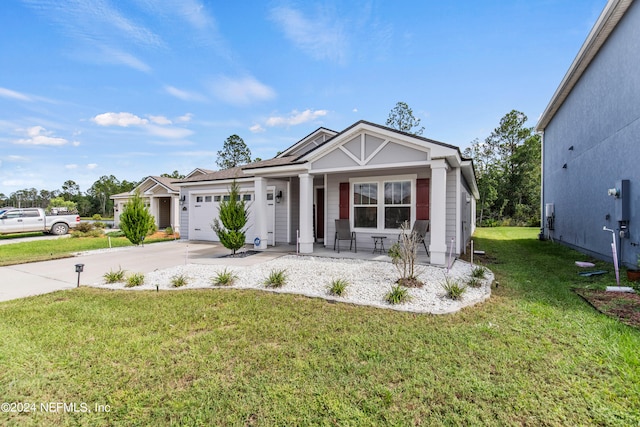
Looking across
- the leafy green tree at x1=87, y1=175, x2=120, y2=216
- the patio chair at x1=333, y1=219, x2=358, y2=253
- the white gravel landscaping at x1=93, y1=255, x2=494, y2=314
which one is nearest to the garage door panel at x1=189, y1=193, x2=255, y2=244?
the white gravel landscaping at x1=93, y1=255, x2=494, y2=314

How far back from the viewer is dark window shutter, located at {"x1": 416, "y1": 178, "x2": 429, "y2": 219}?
8.84 metres

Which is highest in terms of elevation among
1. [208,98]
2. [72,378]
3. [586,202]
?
[208,98]

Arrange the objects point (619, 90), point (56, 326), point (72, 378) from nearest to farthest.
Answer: point (72, 378) < point (56, 326) < point (619, 90)

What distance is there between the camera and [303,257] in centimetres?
886

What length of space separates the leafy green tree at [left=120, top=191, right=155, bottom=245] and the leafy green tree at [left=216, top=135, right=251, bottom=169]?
1019 inches

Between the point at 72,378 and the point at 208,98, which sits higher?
the point at 208,98

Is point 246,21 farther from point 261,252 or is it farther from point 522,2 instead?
point 522,2

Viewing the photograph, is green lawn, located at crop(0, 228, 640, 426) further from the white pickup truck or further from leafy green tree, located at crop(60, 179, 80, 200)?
leafy green tree, located at crop(60, 179, 80, 200)

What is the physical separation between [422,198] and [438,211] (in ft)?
5.32

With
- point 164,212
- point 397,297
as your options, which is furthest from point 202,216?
point 164,212

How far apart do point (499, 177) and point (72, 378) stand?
36.0 metres

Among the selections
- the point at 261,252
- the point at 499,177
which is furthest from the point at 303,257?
the point at 499,177

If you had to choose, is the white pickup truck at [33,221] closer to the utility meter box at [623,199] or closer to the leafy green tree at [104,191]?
the utility meter box at [623,199]

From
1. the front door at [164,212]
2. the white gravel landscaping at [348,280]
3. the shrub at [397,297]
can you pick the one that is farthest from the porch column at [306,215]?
the front door at [164,212]
